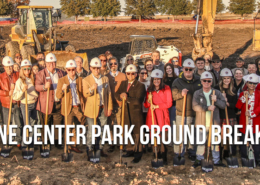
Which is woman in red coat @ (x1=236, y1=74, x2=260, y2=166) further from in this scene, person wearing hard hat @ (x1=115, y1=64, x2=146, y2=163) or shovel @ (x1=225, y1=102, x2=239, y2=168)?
person wearing hard hat @ (x1=115, y1=64, x2=146, y2=163)

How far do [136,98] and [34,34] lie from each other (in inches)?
337

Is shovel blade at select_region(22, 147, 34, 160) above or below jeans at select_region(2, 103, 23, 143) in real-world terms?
below

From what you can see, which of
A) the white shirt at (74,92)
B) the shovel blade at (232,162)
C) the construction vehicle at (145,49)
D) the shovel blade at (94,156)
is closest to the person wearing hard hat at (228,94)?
the shovel blade at (232,162)

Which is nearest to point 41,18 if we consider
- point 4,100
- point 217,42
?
point 4,100

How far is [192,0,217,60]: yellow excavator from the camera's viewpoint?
14805 millimetres

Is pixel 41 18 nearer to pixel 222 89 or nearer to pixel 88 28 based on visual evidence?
pixel 222 89

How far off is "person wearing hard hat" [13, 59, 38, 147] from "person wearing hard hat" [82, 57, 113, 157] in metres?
1.20

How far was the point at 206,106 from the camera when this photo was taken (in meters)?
5.96

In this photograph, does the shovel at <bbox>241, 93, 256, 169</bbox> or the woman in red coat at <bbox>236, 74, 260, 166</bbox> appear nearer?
the woman in red coat at <bbox>236, 74, 260, 166</bbox>

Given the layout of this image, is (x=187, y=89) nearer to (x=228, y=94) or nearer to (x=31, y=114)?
(x=228, y=94)

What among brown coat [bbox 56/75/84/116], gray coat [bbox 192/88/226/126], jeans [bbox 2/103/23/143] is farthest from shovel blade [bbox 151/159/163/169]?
jeans [bbox 2/103/23/143]

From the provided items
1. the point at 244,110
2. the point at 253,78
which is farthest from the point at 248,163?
the point at 253,78

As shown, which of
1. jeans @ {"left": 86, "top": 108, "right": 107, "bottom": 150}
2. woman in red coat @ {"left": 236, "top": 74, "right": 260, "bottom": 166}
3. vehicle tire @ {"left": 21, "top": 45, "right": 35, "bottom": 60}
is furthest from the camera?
vehicle tire @ {"left": 21, "top": 45, "right": 35, "bottom": 60}

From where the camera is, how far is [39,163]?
20.9 ft
